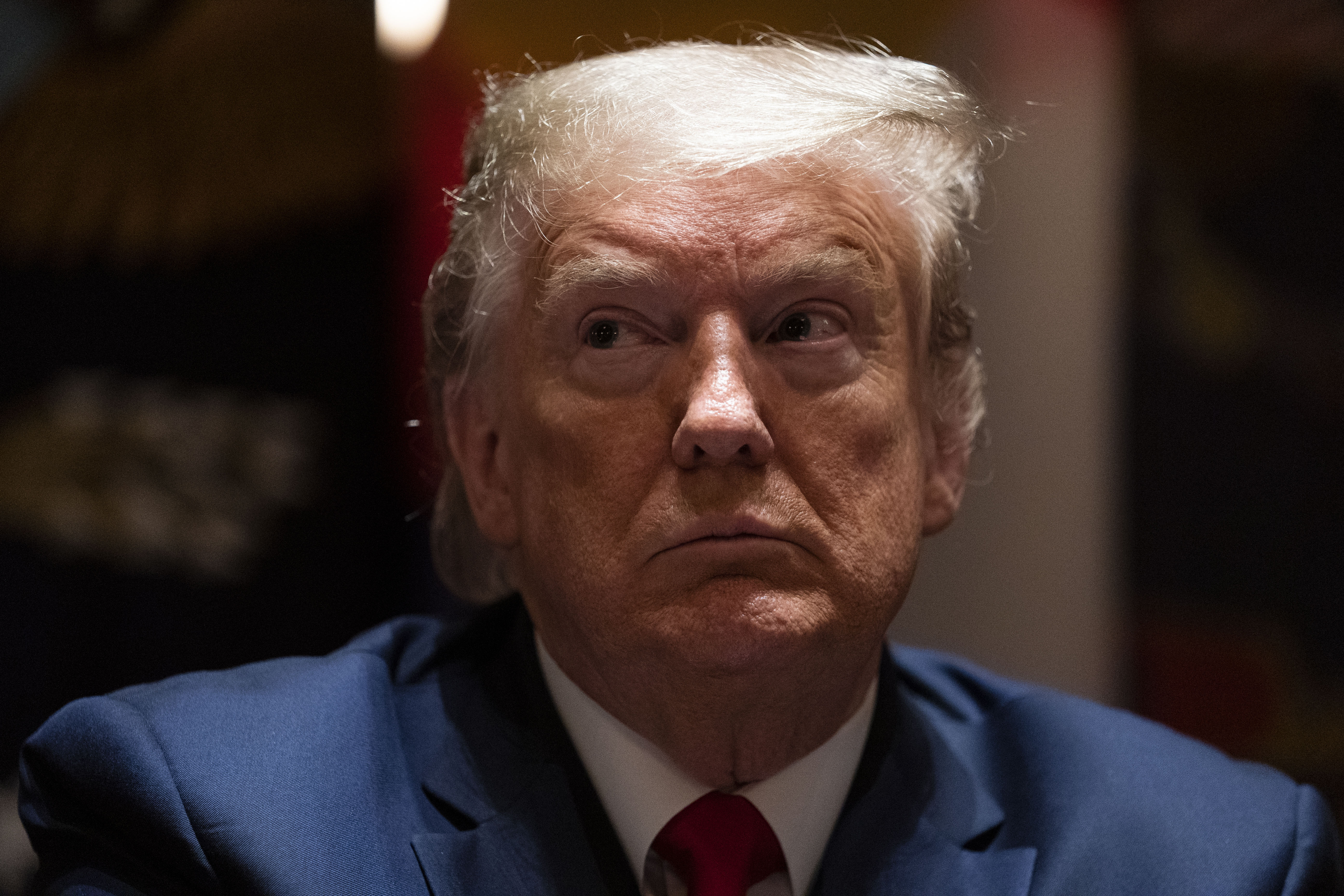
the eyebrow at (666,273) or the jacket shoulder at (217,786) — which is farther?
the eyebrow at (666,273)

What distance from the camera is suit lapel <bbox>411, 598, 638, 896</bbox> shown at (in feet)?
4.61

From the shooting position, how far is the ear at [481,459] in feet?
5.27

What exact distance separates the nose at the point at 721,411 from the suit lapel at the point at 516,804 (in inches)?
17.3

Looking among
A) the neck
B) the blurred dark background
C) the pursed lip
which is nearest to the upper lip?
the pursed lip

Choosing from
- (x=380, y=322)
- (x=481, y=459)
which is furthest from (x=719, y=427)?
(x=380, y=322)

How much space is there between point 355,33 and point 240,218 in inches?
17.2

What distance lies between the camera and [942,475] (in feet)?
5.51

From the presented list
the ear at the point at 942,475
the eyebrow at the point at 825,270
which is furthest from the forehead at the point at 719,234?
the ear at the point at 942,475

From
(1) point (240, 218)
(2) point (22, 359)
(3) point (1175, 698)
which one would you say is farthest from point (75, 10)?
(3) point (1175, 698)

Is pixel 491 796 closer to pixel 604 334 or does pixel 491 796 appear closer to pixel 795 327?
pixel 604 334

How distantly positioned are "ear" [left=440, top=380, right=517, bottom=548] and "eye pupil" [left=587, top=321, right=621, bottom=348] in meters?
0.22

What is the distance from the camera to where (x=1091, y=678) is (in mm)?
2736

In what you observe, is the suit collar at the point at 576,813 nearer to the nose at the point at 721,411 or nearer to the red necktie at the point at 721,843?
the red necktie at the point at 721,843

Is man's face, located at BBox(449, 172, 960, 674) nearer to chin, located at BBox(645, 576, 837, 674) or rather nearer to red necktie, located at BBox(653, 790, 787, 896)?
chin, located at BBox(645, 576, 837, 674)
